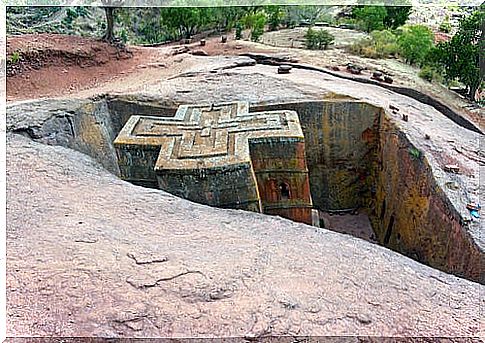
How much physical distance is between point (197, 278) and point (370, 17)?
21.5 meters

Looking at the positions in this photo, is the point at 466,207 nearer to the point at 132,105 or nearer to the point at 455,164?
the point at 455,164

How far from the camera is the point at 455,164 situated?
8.20 metres

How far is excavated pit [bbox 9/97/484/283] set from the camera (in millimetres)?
8727

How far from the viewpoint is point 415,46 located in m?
17.4

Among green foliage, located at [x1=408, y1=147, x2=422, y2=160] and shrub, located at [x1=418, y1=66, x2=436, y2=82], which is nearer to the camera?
green foliage, located at [x1=408, y1=147, x2=422, y2=160]

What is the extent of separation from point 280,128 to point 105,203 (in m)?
3.11

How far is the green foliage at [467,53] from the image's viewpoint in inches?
558

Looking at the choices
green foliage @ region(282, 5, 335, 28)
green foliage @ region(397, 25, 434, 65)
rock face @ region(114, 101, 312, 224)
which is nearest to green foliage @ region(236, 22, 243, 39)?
green foliage @ region(282, 5, 335, 28)

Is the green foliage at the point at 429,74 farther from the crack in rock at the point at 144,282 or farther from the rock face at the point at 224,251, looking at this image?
the crack in rock at the point at 144,282

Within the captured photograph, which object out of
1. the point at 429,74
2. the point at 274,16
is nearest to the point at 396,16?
the point at 274,16

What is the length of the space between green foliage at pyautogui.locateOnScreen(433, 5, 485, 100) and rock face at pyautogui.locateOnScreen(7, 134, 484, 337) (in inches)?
439

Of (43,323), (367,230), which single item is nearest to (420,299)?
(43,323)

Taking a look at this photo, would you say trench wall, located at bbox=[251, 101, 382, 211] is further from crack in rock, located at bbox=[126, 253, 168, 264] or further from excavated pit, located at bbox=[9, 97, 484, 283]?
crack in rock, located at bbox=[126, 253, 168, 264]

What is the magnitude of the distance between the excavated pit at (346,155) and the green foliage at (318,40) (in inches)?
357
